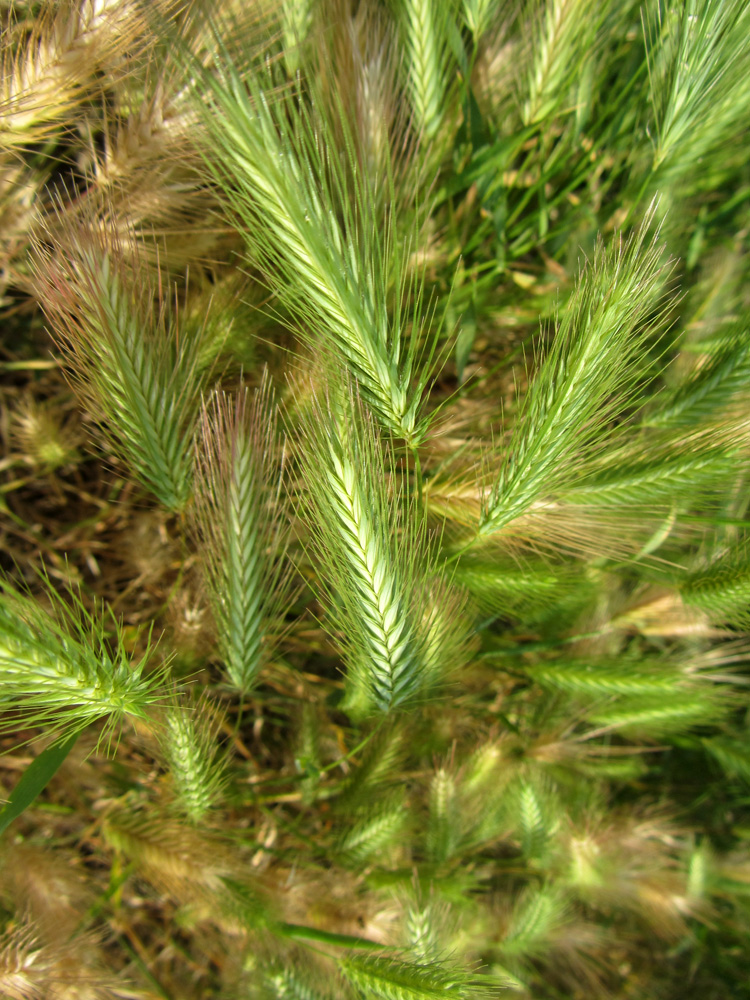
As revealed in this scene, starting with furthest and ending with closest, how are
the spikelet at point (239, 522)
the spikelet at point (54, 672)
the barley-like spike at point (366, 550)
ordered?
the spikelet at point (239, 522) < the barley-like spike at point (366, 550) < the spikelet at point (54, 672)

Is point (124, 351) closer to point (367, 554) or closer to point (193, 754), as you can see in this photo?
point (367, 554)

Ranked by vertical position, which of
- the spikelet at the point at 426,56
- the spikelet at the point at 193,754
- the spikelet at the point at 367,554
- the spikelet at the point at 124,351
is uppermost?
the spikelet at the point at 426,56

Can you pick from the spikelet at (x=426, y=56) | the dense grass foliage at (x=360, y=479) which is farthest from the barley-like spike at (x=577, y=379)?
the spikelet at (x=426, y=56)

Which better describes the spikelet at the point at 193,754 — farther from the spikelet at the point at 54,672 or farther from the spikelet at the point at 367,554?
the spikelet at the point at 367,554

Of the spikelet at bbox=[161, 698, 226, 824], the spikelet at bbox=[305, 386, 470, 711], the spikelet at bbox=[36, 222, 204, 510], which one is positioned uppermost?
the spikelet at bbox=[36, 222, 204, 510]

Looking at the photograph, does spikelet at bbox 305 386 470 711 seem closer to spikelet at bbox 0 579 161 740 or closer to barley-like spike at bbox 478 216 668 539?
barley-like spike at bbox 478 216 668 539

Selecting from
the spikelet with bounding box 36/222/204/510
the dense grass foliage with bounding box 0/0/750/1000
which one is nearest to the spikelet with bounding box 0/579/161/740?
the dense grass foliage with bounding box 0/0/750/1000

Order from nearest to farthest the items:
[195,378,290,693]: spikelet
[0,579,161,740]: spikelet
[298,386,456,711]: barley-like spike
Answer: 1. [0,579,161,740]: spikelet
2. [298,386,456,711]: barley-like spike
3. [195,378,290,693]: spikelet

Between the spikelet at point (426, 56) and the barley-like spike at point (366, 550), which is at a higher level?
the spikelet at point (426, 56)

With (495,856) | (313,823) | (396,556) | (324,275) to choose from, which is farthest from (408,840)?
(324,275)
